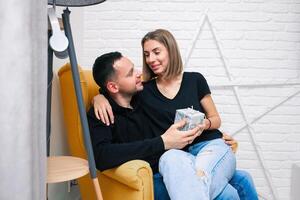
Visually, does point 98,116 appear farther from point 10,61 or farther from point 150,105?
point 10,61

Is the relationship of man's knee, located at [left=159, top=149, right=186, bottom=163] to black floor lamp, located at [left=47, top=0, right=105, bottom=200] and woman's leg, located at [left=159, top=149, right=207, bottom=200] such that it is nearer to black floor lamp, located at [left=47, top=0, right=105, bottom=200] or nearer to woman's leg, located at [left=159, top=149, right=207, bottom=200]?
woman's leg, located at [left=159, top=149, right=207, bottom=200]

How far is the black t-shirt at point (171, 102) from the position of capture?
1.57 metres

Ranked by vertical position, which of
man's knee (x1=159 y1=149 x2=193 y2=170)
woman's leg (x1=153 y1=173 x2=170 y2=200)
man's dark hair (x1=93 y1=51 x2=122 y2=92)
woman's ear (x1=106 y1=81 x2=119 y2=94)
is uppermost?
man's dark hair (x1=93 y1=51 x2=122 y2=92)

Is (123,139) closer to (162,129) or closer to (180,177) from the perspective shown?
(162,129)

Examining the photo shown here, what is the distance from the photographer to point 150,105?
160cm

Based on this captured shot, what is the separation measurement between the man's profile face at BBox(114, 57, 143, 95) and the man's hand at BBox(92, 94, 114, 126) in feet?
0.38

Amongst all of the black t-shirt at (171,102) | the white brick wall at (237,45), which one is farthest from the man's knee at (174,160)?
the white brick wall at (237,45)

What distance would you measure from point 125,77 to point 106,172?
17.0 inches

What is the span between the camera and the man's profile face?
1.51 metres

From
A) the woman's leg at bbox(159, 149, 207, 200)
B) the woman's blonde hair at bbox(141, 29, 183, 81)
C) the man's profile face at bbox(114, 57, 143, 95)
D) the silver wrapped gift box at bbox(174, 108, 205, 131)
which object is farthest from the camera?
the woman's blonde hair at bbox(141, 29, 183, 81)

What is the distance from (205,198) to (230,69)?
1297mm

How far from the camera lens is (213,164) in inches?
54.0

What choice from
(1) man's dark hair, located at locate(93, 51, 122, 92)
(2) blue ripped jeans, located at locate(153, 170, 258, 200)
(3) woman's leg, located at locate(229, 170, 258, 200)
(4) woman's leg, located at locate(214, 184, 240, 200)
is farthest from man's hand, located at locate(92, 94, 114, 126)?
(3) woman's leg, located at locate(229, 170, 258, 200)

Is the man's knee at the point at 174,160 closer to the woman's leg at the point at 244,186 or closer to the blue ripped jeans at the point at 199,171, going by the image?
the blue ripped jeans at the point at 199,171
